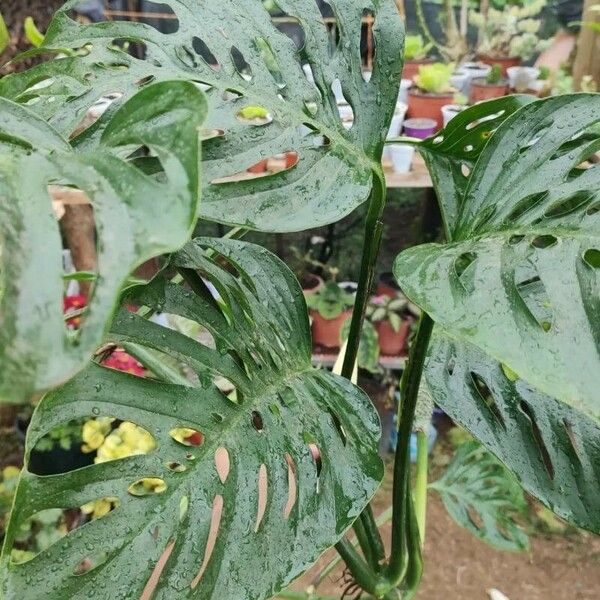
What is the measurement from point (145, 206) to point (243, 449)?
309 millimetres

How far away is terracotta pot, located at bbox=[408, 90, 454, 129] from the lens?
6.98 feet

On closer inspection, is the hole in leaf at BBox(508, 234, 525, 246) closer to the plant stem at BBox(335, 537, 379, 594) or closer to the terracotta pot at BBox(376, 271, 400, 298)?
the plant stem at BBox(335, 537, 379, 594)

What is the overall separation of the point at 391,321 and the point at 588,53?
1193 mm

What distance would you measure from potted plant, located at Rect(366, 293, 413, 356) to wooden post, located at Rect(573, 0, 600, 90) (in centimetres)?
104

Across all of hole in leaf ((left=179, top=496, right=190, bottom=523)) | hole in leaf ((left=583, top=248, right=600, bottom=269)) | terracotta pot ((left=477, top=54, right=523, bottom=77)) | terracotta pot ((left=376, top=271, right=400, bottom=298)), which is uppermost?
hole in leaf ((left=583, top=248, right=600, bottom=269))

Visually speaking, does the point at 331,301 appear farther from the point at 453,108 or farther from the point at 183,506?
the point at 183,506

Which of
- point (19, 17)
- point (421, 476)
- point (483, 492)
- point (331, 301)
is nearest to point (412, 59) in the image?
Answer: point (331, 301)

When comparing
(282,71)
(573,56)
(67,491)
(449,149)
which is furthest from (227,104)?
(573,56)

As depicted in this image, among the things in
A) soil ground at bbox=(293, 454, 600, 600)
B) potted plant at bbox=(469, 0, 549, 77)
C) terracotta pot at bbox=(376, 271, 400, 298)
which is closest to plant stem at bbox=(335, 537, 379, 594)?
soil ground at bbox=(293, 454, 600, 600)

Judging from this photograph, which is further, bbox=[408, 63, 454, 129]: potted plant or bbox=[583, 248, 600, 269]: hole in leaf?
bbox=[408, 63, 454, 129]: potted plant

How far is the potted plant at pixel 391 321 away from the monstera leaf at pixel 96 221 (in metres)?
1.63

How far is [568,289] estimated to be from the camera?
15.9 inches

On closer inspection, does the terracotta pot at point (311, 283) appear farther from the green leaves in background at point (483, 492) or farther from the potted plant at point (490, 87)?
the green leaves in background at point (483, 492)

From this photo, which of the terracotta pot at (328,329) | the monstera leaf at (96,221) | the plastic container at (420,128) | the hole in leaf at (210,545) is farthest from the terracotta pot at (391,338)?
the monstera leaf at (96,221)
